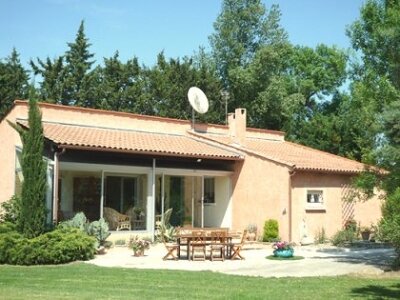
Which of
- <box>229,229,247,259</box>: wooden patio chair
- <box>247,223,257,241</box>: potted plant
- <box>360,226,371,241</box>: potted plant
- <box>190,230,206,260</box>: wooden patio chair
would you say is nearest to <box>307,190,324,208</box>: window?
<box>360,226,371,241</box>: potted plant

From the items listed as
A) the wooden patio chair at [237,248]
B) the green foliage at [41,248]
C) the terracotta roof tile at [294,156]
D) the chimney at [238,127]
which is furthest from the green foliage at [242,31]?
the green foliage at [41,248]

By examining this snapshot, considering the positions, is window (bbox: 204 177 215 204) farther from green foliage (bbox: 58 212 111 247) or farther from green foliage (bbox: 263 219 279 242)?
green foliage (bbox: 58 212 111 247)

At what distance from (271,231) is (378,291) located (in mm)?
10499

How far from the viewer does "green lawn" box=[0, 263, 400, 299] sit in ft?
32.2

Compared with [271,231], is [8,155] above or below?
above

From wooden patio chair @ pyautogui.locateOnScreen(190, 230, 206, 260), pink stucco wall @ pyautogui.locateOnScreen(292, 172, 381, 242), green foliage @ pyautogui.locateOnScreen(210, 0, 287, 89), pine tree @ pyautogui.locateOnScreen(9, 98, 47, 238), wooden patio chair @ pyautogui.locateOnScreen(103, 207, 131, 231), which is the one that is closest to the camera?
pine tree @ pyautogui.locateOnScreen(9, 98, 47, 238)

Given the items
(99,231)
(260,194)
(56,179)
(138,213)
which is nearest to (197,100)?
(260,194)

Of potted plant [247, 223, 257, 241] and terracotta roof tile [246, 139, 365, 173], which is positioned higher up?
terracotta roof tile [246, 139, 365, 173]

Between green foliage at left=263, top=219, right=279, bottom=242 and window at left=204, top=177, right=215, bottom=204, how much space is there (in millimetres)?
3733

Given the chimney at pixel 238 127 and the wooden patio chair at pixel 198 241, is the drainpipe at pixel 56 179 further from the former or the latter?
the chimney at pixel 238 127

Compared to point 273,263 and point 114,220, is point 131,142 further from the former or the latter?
point 273,263

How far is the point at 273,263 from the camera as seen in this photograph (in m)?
15.2

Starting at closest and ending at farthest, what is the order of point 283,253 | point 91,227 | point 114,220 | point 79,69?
point 283,253
point 91,227
point 114,220
point 79,69

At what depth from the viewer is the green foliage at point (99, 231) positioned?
58.0 feet
